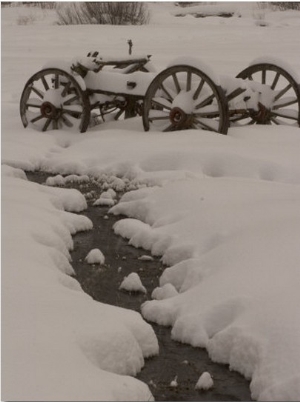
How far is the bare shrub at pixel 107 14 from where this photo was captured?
1772 cm

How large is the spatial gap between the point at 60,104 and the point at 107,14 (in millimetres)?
9859

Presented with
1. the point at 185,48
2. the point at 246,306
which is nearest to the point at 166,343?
the point at 246,306

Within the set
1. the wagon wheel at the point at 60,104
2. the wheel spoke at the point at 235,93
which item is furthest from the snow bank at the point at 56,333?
the wagon wheel at the point at 60,104

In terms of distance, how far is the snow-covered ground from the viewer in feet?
10.8

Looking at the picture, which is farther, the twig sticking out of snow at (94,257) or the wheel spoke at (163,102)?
the wheel spoke at (163,102)

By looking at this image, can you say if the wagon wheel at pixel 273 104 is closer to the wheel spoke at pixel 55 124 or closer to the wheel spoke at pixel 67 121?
the wheel spoke at pixel 67 121

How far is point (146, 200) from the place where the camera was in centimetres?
616

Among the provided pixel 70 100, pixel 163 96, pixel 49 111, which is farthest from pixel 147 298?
pixel 49 111

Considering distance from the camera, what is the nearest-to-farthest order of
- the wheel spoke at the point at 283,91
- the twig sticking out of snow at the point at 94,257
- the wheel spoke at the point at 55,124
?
the twig sticking out of snow at the point at 94,257 → the wheel spoke at the point at 283,91 → the wheel spoke at the point at 55,124

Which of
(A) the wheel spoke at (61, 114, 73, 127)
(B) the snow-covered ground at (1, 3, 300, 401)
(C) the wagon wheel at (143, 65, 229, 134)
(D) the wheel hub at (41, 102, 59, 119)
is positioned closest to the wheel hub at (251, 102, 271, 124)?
(B) the snow-covered ground at (1, 3, 300, 401)

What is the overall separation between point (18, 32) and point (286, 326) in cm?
1313

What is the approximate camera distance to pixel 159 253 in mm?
5320

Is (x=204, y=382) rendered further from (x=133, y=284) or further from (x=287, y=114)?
(x=287, y=114)

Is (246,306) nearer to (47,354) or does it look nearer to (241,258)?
(241,258)
